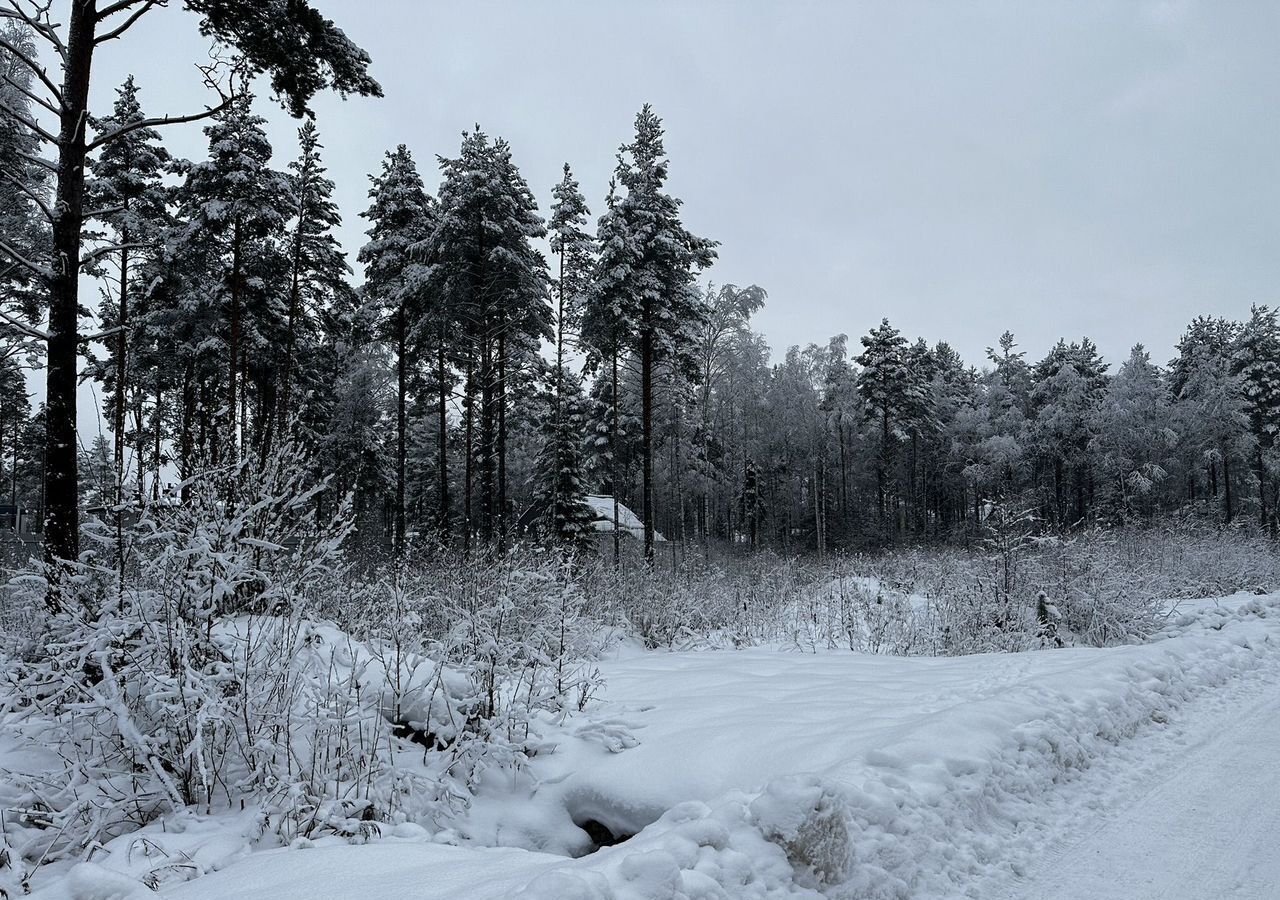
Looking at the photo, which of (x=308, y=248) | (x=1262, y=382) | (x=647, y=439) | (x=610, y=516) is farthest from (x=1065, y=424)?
(x=308, y=248)

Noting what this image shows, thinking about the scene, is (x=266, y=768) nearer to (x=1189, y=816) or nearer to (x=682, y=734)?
(x=682, y=734)

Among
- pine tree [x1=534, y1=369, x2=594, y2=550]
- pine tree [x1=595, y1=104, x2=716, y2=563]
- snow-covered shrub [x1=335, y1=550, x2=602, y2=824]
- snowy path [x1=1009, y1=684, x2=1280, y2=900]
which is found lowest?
snowy path [x1=1009, y1=684, x2=1280, y2=900]

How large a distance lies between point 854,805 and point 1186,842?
5.66 ft

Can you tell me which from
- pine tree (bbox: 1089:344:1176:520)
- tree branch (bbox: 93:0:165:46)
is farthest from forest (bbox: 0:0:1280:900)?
pine tree (bbox: 1089:344:1176:520)

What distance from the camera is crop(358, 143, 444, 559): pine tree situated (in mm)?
20500

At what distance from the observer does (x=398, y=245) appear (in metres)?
20.8

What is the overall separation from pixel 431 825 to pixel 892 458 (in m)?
38.6

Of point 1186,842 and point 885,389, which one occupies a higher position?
point 885,389

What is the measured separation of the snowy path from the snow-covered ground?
0.01 metres

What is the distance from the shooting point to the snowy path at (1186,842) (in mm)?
2969

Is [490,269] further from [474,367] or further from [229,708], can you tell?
[229,708]

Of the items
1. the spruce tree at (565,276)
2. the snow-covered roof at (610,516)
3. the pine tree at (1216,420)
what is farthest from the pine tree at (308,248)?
the pine tree at (1216,420)

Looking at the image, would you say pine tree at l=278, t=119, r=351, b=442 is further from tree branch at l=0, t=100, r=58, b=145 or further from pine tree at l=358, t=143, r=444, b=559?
tree branch at l=0, t=100, r=58, b=145

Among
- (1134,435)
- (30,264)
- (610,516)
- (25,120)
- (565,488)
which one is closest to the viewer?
(25,120)
